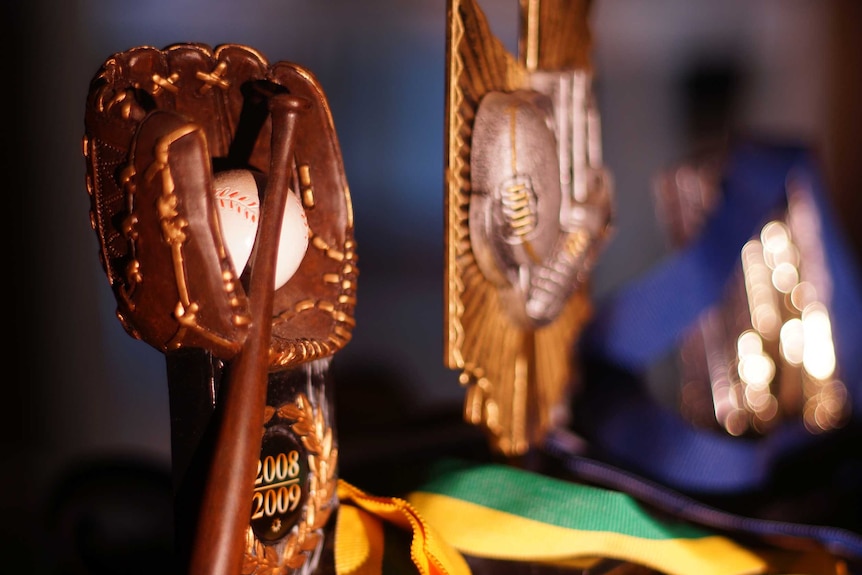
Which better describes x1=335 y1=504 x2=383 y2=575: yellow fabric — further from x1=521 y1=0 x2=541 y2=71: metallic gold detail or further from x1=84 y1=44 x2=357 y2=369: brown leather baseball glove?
x1=521 y1=0 x2=541 y2=71: metallic gold detail

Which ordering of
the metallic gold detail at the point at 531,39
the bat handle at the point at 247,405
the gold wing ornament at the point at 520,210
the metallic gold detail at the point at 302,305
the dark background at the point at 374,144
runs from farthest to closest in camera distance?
the dark background at the point at 374,144 < the metallic gold detail at the point at 531,39 < the gold wing ornament at the point at 520,210 < the metallic gold detail at the point at 302,305 < the bat handle at the point at 247,405

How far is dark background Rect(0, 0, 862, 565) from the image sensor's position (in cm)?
108

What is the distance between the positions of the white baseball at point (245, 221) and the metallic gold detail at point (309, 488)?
89 mm

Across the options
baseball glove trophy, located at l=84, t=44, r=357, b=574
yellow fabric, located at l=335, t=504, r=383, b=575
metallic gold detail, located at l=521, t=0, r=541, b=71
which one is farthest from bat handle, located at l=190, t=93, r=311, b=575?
metallic gold detail, located at l=521, t=0, r=541, b=71

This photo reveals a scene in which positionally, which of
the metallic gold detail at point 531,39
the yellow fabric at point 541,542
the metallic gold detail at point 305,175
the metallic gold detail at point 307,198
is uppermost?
the metallic gold detail at point 531,39

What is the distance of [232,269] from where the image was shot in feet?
1.56

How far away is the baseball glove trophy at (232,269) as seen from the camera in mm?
461

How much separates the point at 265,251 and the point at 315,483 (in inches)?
6.7

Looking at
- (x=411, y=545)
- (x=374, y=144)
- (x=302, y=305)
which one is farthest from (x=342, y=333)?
(x=374, y=144)

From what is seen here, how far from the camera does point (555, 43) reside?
79cm

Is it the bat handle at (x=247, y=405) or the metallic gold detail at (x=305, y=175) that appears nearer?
the bat handle at (x=247, y=405)

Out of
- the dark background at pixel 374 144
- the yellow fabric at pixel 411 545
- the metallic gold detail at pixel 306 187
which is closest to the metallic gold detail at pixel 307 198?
the metallic gold detail at pixel 306 187

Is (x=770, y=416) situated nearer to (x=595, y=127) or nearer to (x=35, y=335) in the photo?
(x=595, y=127)

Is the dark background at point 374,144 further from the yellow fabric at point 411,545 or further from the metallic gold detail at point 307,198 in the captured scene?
the metallic gold detail at point 307,198
